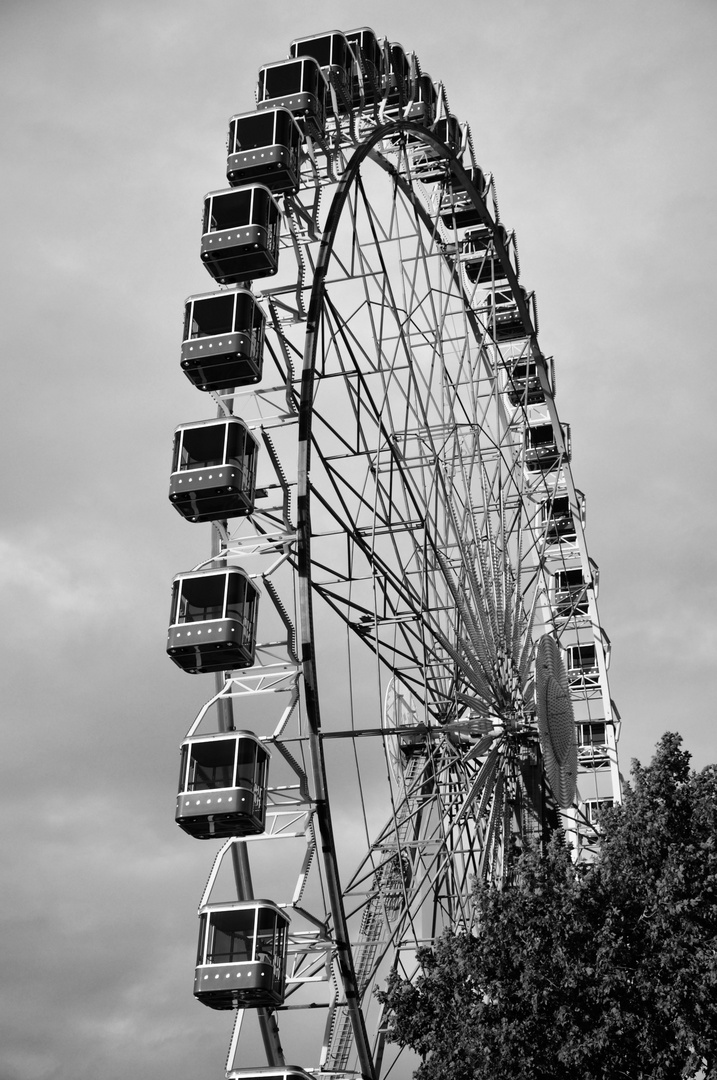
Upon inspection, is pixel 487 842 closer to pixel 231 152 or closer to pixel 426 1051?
pixel 426 1051

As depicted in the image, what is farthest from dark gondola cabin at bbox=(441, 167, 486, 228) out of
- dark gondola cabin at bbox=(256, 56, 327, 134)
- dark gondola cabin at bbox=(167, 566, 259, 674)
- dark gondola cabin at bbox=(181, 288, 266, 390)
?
dark gondola cabin at bbox=(167, 566, 259, 674)

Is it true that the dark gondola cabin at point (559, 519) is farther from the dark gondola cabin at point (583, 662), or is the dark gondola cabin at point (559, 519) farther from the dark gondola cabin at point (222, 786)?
the dark gondola cabin at point (222, 786)

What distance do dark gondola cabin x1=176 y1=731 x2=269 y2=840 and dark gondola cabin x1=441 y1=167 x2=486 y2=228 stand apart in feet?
53.9

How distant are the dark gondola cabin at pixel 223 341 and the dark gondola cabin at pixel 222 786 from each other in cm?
583

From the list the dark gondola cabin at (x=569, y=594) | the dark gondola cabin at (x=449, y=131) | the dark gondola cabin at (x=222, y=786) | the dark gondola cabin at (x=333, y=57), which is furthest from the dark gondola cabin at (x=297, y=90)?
the dark gondola cabin at (x=569, y=594)

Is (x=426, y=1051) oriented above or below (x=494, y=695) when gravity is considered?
below

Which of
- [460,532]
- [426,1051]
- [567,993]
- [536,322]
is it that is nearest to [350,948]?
[426,1051]

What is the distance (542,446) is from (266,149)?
44.1 feet

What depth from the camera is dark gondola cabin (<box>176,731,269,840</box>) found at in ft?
71.3

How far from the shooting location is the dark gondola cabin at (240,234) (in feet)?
83.8

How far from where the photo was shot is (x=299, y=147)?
27.6 m

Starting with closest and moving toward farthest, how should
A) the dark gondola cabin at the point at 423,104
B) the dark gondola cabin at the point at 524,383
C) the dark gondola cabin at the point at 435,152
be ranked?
the dark gondola cabin at the point at 423,104, the dark gondola cabin at the point at 435,152, the dark gondola cabin at the point at 524,383

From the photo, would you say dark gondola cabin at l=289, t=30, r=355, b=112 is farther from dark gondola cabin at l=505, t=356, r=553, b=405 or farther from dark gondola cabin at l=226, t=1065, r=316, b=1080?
dark gondola cabin at l=226, t=1065, r=316, b=1080

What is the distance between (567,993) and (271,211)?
Answer: 13.0 metres
